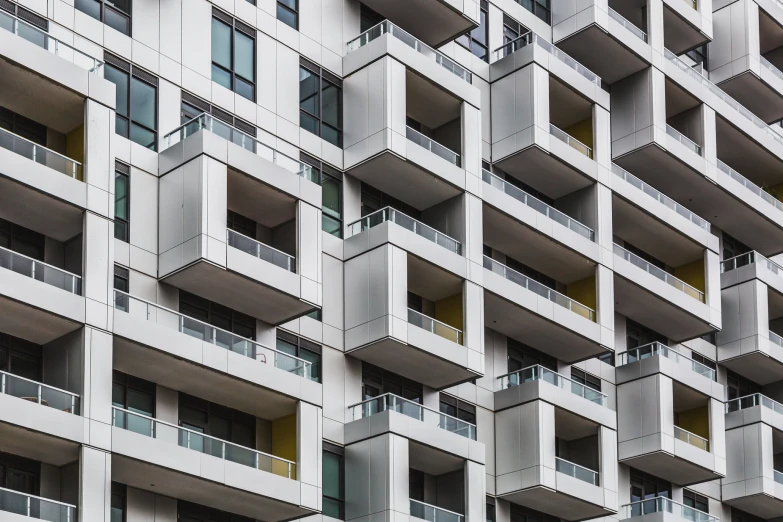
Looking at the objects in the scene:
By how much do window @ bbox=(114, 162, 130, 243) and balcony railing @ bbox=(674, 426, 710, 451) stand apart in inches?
921

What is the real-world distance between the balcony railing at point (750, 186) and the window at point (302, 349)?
80.8 feet

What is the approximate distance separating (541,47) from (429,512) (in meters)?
18.1

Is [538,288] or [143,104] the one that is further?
[538,288]

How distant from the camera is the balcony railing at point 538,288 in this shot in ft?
168

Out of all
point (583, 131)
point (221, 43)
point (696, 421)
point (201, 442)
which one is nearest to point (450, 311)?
point (221, 43)

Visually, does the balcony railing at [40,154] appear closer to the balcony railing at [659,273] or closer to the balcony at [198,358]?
the balcony at [198,358]

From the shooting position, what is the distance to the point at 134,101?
42719 mm

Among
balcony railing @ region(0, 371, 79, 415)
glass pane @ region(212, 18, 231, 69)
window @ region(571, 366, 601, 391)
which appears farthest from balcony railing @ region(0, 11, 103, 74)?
window @ region(571, 366, 601, 391)

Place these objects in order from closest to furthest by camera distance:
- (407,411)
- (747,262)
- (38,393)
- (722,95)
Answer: (38,393) → (407,411) → (747,262) → (722,95)

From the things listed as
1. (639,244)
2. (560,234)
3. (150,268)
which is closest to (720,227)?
(639,244)

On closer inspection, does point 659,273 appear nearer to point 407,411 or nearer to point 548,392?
point 548,392

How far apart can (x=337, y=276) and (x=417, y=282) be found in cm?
312

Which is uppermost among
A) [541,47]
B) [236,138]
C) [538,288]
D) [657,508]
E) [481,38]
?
[481,38]

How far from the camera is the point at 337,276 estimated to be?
46.9 m
